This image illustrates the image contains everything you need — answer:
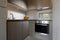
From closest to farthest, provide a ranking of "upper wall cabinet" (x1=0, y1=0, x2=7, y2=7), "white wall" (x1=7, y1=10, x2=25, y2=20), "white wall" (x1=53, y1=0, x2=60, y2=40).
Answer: "upper wall cabinet" (x1=0, y1=0, x2=7, y2=7), "white wall" (x1=7, y1=10, x2=25, y2=20), "white wall" (x1=53, y1=0, x2=60, y2=40)

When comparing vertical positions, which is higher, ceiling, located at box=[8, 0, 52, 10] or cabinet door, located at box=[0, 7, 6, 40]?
ceiling, located at box=[8, 0, 52, 10]

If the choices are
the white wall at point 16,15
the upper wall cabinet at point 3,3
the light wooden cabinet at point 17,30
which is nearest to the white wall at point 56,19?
the light wooden cabinet at point 17,30

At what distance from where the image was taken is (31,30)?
2.09 metres

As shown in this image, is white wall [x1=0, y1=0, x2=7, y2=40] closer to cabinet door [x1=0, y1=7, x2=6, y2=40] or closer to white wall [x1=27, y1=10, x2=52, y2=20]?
cabinet door [x1=0, y1=7, x2=6, y2=40]

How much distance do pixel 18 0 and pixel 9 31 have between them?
2.56 ft

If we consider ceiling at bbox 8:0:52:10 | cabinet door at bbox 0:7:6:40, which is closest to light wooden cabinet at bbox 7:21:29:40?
cabinet door at bbox 0:7:6:40

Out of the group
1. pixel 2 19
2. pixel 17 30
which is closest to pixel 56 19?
pixel 17 30

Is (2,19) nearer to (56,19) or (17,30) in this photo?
(17,30)

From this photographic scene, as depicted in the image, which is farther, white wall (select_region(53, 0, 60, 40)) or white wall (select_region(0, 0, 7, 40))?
white wall (select_region(53, 0, 60, 40))

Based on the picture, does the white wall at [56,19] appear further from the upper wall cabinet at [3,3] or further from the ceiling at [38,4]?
the upper wall cabinet at [3,3]

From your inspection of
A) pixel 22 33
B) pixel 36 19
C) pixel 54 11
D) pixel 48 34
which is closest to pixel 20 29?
pixel 22 33

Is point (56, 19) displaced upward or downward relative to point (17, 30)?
upward

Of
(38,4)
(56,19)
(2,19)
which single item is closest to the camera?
(2,19)

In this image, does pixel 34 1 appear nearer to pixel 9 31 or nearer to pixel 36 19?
pixel 36 19
